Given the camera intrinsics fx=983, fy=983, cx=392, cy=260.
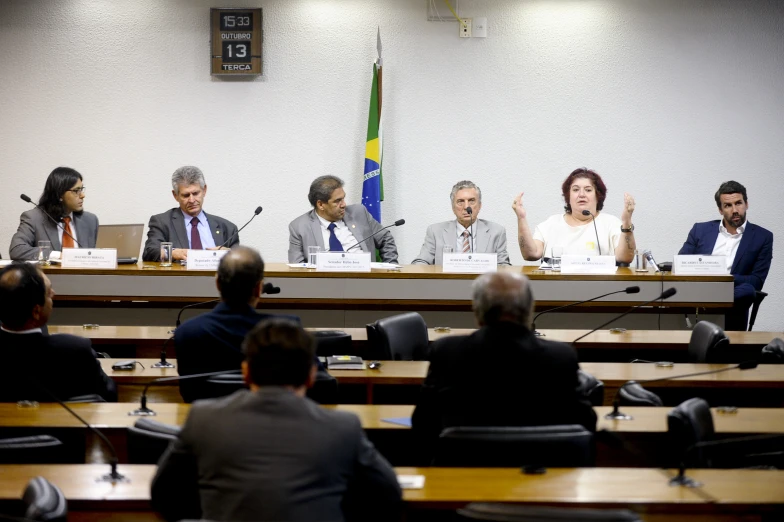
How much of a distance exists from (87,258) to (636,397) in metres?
3.63

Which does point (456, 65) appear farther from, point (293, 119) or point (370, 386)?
point (370, 386)

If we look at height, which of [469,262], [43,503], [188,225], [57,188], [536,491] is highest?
[57,188]

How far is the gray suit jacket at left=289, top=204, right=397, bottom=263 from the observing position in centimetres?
674

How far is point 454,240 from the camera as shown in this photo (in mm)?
6789

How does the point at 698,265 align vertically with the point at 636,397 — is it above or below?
above

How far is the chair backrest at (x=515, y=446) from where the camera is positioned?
2498 millimetres

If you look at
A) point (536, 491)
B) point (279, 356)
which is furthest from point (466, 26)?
point (279, 356)

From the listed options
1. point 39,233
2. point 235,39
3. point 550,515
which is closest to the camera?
point 550,515

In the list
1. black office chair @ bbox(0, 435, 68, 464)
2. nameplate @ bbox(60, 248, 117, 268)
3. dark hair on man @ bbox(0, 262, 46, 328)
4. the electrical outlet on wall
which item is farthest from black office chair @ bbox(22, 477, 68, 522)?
the electrical outlet on wall

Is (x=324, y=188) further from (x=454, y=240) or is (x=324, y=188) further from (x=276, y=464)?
(x=276, y=464)

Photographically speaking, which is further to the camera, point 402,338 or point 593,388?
point 402,338

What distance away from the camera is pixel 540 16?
8.22 metres

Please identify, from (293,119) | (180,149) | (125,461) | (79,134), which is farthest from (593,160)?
(125,461)

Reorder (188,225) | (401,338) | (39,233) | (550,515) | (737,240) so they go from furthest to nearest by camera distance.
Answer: (737,240), (188,225), (39,233), (401,338), (550,515)
